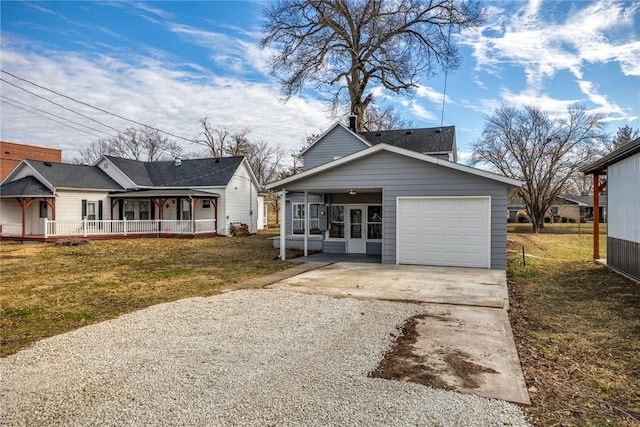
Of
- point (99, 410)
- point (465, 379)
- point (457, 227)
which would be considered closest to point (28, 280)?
point (99, 410)

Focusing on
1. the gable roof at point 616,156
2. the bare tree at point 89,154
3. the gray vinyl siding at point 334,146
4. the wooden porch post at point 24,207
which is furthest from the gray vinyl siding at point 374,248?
the bare tree at point 89,154

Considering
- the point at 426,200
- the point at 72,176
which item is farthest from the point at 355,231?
the point at 72,176

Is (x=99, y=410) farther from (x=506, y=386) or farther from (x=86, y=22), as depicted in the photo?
(x=86, y=22)

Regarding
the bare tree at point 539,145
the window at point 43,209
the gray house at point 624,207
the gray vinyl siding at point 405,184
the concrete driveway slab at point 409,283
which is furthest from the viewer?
the bare tree at point 539,145

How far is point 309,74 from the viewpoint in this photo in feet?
87.2

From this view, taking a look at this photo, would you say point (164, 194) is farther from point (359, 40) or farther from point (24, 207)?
point (359, 40)

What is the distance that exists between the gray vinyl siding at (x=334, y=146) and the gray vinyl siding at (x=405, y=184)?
6.98 metres

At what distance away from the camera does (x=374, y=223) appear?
583 inches

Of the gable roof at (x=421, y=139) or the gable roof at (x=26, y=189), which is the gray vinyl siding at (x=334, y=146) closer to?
the gable roof at (x=421, y=139)

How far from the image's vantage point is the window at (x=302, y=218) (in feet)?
55.9

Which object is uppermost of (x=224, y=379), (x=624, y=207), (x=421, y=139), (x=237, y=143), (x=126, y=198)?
(x=237, y=143)

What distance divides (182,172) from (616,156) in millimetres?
24317

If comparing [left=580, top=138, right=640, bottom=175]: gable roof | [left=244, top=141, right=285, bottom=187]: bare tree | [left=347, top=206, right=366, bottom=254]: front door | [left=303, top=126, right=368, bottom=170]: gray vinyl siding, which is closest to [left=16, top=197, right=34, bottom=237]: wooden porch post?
[left=303, top=126, right=368, bottom=170]: gray vinyl siding

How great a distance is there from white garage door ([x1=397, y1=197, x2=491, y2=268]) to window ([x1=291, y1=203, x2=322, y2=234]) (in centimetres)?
557
